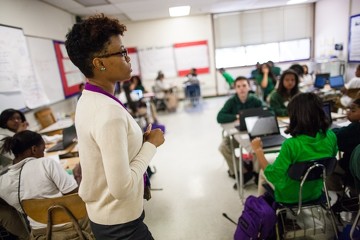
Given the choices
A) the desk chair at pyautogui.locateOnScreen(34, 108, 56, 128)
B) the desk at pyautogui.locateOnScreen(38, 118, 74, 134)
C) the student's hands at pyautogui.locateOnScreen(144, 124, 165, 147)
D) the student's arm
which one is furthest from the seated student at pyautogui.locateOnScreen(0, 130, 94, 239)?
the desk chair at pyautogui.locateOnScreen(34, 108, 56, 128)

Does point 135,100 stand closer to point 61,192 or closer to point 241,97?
point 241,97

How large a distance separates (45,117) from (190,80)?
13.6ft

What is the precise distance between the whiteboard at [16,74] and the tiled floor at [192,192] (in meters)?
2.13

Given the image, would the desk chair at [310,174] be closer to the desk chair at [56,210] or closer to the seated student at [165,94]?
the desk chair at [56,210]

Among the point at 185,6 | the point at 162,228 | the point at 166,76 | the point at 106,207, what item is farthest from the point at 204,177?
the point at 166,76

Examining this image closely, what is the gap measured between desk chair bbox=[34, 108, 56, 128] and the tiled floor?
1.93 meters

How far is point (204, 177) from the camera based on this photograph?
304cm

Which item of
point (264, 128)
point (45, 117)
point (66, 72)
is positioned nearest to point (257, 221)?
point (264, 128)

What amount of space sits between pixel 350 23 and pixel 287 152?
645 centimetres

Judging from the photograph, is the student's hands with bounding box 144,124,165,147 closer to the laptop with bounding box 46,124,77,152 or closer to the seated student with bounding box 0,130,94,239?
the seated student with bounding box 0,130,94,239

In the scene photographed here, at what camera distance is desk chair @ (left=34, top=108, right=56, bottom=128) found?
12.7 feet

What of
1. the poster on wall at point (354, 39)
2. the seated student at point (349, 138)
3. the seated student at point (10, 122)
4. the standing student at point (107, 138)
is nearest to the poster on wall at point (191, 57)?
the poster on wall at point (354, 39)

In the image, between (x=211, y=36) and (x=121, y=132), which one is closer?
(x=121, y=132)

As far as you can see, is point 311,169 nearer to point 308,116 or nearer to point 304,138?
point 304,138
